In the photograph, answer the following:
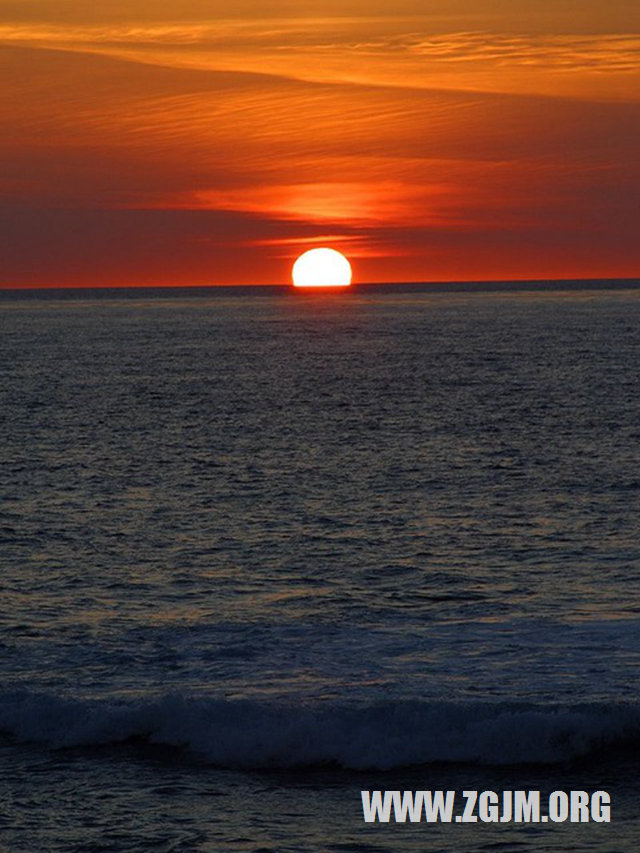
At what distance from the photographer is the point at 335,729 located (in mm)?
20609

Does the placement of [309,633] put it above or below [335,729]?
above

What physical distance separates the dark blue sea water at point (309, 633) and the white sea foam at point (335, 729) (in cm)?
4

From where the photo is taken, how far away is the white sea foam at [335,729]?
20.0 m

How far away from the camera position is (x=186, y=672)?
77.2 feet

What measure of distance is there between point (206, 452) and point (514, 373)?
163 ft

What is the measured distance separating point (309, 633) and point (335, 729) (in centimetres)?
533

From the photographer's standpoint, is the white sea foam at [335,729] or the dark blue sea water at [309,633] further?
the white sea foam at [335,729]

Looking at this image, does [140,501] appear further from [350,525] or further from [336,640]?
[336,640]

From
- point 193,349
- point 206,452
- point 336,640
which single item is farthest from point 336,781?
point 193,349

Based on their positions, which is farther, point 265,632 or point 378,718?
point 265,632

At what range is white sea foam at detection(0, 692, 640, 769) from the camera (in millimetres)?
20000

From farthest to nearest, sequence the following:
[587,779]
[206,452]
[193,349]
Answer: [193,349] → [206,452] → [587,779]

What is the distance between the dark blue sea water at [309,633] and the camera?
18.3 m

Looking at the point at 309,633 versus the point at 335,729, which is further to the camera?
the point at 309,633
